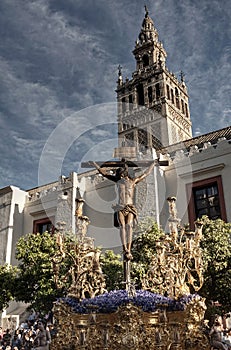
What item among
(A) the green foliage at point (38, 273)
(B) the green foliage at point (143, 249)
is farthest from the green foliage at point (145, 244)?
(A) the green foliage at point (38, 273)

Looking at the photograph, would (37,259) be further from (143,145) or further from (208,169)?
(143,145)

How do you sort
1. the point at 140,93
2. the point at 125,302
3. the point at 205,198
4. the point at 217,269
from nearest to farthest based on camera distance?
the point at 125,302 < the point at 217,269 < the point at 205,198 < the point at 140,93

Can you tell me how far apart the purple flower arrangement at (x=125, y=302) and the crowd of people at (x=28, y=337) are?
12.9 ft

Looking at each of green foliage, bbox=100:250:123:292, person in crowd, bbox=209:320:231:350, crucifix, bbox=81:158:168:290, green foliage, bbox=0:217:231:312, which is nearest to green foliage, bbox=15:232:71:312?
green foliage, bbox=0:217:231:312

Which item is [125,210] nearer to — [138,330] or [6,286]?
[138,330]

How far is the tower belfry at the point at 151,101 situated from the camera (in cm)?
4878

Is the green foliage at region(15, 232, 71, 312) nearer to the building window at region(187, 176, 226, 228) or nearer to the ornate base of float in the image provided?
the building window at region(187, 176, 226, 228)

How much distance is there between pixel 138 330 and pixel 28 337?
12.1m

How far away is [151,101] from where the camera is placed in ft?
169

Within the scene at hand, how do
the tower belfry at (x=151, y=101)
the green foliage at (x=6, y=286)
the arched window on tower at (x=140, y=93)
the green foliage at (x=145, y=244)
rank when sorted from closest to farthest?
the green foliage at (x=145, y=244)
the green foliage at (x=6, y=286)
the tower belfry at (x=151, y=101)
the arched window on tower at (x=140, y=93)

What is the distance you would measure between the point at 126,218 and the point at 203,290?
24.2ft

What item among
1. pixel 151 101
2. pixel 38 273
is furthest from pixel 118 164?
pixel 151 101

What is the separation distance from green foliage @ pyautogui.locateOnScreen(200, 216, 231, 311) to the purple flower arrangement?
7.15 metres

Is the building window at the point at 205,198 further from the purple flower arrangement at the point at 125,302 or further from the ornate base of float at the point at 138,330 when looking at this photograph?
the ornate base of float at the point at 138,330
